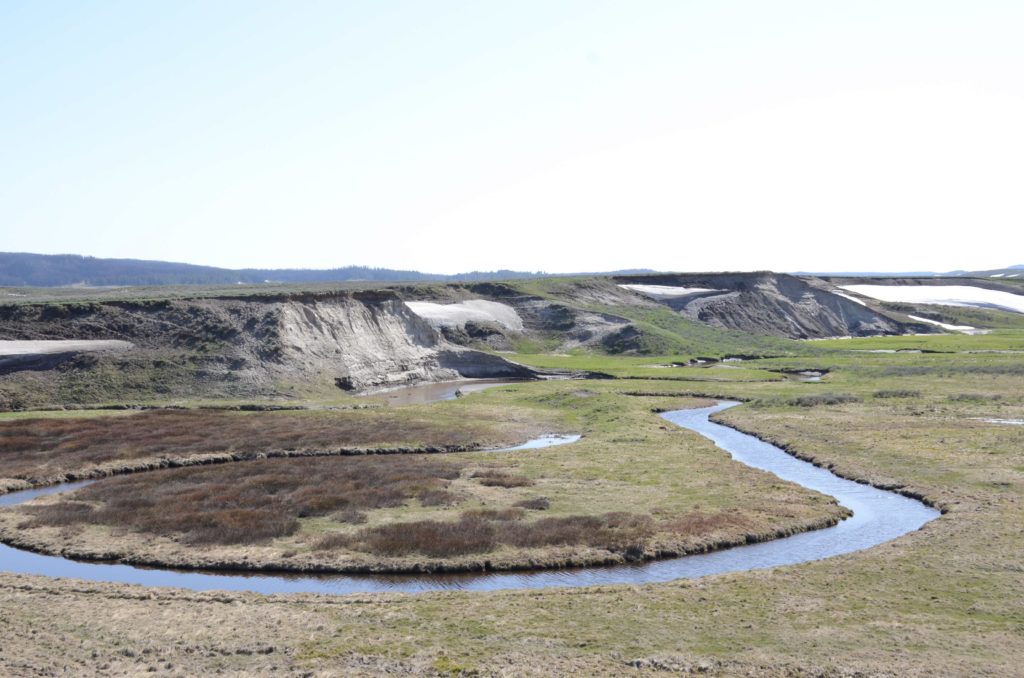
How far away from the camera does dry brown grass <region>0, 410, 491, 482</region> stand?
48.5 meters

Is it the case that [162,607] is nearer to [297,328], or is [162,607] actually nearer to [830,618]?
[830,618]

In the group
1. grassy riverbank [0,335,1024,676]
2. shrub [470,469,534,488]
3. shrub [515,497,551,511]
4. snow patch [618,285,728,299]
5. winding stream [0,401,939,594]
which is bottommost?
winding stream [0,401,939,594]

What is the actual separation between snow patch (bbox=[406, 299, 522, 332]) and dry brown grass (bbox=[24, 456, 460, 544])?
64219 mm

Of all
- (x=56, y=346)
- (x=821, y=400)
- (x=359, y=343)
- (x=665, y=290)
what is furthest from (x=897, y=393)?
(x=665, y=290)

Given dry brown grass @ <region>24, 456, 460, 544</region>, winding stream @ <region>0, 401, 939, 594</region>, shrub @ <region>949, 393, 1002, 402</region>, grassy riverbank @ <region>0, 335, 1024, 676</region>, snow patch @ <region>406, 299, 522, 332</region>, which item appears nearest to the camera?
grassy riverbank @ <region>0, 335, 1024, 676</region>

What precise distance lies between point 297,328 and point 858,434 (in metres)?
51.2

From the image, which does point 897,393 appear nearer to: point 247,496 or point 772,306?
point 247,496

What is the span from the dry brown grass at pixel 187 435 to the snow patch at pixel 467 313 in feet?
159

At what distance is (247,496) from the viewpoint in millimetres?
39594

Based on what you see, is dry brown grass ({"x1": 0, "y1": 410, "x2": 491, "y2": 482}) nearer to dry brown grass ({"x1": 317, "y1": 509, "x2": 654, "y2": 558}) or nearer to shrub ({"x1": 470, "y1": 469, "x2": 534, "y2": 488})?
shrub ({"x1": 470, "y1": 469, "x2": 534, "y2": 488})

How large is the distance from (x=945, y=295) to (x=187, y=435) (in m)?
160

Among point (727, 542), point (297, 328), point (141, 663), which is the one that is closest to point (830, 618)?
point (727, 542)

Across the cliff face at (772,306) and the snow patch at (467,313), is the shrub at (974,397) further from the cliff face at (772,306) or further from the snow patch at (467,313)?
the cliff face at (772,306)

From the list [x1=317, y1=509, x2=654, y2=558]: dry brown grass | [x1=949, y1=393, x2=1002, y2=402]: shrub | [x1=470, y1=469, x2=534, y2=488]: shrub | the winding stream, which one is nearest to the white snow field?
[x1=949, y1=393, x2=1002, y2=402]: shrub
